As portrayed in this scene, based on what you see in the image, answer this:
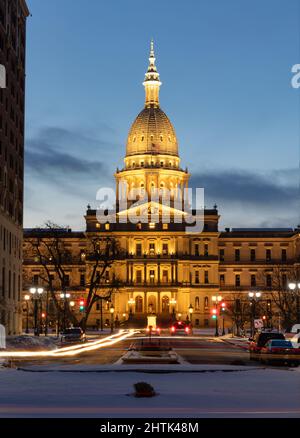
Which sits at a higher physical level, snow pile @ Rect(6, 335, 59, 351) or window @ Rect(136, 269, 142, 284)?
window @ Rect(136, 269, 142, 284)

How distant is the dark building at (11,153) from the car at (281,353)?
4441cm

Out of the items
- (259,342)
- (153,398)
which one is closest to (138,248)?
(259,342)

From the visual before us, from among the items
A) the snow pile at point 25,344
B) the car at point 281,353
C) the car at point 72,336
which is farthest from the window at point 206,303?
the car at point 281,353

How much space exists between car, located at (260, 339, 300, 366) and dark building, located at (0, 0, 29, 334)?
44.4 meters

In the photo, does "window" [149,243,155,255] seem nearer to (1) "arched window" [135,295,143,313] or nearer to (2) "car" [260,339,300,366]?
(1) "arched window" [135,295,143,313]

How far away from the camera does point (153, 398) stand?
88.0ft

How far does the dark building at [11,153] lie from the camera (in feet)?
306

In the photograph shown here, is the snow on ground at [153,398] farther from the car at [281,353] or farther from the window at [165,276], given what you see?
the window at [165,276]

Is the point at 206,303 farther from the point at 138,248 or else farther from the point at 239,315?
the point at 239,315

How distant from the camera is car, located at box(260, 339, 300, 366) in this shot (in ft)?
152

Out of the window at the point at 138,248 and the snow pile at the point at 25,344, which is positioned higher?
the window at the point at 138,248

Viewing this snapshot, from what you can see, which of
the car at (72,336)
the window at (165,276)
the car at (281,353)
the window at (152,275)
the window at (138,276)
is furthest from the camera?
the window at (138,276)

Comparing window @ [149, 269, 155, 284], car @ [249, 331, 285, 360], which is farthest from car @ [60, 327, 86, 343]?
window @ [149, 269, 155, 284]

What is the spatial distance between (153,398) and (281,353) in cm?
2074
